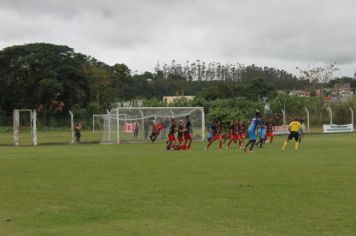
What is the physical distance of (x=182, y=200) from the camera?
1155 cm

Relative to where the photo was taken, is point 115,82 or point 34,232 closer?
point 34,232

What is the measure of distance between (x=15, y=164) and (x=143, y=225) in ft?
44.2

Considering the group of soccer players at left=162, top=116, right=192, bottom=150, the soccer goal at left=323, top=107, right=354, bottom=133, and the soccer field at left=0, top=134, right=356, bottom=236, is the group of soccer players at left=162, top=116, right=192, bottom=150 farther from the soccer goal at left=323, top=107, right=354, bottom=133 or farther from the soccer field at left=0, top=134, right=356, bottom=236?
the soccer goal at left=323, top=107, right=354, bottom=133

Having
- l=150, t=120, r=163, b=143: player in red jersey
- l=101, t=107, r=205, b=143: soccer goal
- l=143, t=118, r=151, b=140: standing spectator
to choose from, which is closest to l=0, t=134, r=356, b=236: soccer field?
l=150, t=120, r=163, b=143: player in red jersey

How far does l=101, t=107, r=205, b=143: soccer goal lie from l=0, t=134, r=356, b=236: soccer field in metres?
24.2

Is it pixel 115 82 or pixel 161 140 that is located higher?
pixel 115 82

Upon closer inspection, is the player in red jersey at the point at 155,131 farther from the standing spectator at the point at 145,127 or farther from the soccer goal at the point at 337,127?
the soccer goal at the point at 337,127

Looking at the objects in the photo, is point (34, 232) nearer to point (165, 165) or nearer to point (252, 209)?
point (252, 209)

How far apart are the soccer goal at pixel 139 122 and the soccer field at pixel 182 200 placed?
954 inches

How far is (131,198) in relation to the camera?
12039 mm

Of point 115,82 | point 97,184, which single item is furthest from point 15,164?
point 115,82

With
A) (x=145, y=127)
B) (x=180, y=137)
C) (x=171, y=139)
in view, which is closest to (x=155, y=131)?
(x=145, y=127)

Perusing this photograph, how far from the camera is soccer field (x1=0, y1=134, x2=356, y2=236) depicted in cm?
898

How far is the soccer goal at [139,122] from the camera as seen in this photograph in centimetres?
4334
